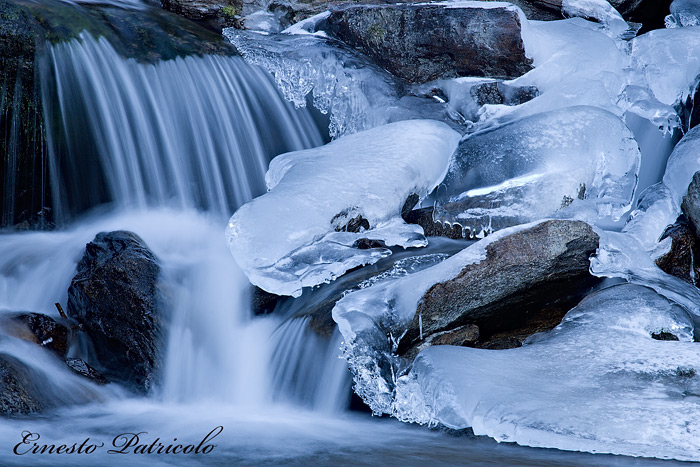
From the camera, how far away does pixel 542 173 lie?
5273 mm

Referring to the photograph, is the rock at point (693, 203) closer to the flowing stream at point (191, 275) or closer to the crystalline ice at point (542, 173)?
the crystalline ice at point (542, 173)

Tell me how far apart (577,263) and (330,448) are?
1.99 m

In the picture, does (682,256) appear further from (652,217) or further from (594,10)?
(594,10)

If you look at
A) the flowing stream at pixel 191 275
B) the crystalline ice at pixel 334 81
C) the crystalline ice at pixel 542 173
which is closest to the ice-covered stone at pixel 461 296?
the flowing stream at pixel 191 275

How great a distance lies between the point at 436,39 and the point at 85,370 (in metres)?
4.50

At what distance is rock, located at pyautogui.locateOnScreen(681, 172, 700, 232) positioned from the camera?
5297mm

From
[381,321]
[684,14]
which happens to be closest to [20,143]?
[381,321]

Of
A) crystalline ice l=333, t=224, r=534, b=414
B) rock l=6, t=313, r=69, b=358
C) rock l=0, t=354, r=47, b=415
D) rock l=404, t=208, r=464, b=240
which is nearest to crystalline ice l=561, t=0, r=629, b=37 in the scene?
rock l=404, t=208, r=464, b=240

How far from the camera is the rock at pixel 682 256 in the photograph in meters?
5.16

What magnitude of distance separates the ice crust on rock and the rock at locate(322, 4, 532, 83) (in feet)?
4.08

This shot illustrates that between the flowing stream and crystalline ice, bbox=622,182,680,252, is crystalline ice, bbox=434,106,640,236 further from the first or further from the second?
the flowing stream

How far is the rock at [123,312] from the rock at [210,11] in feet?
12.6

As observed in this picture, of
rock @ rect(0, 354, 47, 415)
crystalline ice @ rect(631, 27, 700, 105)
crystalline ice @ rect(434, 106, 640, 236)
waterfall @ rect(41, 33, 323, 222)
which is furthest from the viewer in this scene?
crystalline ice @ rect(631, 27, 700, 105)

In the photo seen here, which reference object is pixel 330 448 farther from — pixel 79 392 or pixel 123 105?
pixel 123 105
